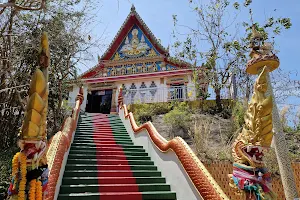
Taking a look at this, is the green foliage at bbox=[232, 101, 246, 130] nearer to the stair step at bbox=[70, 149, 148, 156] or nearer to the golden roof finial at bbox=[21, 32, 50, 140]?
the stair step at bbox=[70, 149, 148, 156]

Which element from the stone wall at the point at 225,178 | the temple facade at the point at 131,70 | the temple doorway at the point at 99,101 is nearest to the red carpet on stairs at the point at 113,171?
the stone wall at the point at 225,178

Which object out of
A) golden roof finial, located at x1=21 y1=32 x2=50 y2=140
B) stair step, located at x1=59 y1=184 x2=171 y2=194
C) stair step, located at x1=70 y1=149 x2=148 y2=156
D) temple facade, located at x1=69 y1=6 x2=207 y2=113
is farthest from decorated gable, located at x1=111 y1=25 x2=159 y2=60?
golden roof finial, located at x1=21 y1=32 x2=50 y2=140

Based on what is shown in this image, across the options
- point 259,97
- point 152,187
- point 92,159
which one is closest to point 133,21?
point 92,159

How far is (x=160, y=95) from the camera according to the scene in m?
14.5

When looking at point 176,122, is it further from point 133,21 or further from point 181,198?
point 133,21

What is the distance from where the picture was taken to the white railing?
13602 millimetres

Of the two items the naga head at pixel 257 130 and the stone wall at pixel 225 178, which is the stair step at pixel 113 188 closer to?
the stone wall at pixel 225 178

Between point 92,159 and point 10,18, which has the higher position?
point 10,18

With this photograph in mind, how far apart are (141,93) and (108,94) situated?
363 cm

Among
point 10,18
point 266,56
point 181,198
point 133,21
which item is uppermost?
point 133,21

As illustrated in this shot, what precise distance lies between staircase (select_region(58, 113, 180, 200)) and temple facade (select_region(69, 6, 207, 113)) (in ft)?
27.0

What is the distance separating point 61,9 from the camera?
650 centimetres

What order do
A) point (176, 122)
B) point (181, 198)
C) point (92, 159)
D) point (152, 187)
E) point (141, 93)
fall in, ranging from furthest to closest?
point (141, 93) → point (176, 122) → point (92, 159) → point (152, 187) → point (181, 198)

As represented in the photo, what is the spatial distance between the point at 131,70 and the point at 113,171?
→ 13.0 metres
